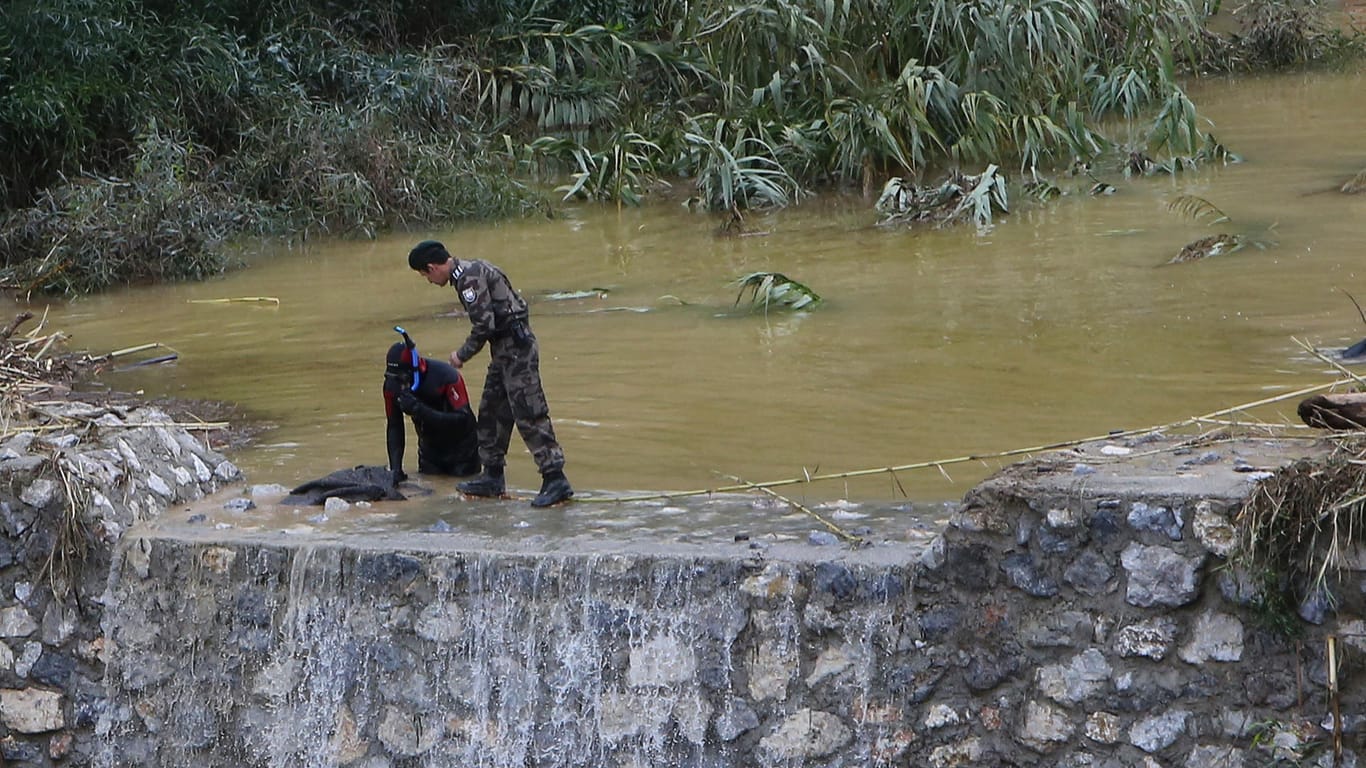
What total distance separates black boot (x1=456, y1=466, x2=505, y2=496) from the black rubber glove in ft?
1.19

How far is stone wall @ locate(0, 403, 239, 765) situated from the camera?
6.04 m

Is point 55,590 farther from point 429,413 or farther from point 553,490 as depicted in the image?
point 553,490

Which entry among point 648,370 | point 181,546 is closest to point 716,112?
point 648,370

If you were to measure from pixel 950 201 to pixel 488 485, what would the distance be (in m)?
7.08

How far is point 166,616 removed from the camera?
598cm

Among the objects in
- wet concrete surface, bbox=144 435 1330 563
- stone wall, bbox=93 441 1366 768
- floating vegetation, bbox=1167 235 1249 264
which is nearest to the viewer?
stone wall, bbox=93 441 1366 768

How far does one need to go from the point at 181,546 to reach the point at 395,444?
104cm

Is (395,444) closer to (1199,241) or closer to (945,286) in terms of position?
(945,286)

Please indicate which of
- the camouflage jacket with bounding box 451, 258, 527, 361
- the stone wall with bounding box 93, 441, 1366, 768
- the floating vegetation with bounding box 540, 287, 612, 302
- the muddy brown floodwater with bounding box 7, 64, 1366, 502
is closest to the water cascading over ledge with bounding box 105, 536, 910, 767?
the stone wall with bounding box 93, 441, 1366, 768

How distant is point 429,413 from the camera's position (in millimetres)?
6863

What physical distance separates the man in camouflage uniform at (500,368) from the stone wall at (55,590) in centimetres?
129

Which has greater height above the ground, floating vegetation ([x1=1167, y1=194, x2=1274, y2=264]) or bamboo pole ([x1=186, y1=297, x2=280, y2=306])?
floating vegetation ([x1=1167, y1=194, x2=1274, y2=264])

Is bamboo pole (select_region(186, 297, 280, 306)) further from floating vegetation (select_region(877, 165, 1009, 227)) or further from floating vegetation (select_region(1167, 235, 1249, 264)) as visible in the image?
floating vegetation (select_region(1167, 235, 1249, 264))

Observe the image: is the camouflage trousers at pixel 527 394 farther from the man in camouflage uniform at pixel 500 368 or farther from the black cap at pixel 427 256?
the black cap at pixel 427 256
